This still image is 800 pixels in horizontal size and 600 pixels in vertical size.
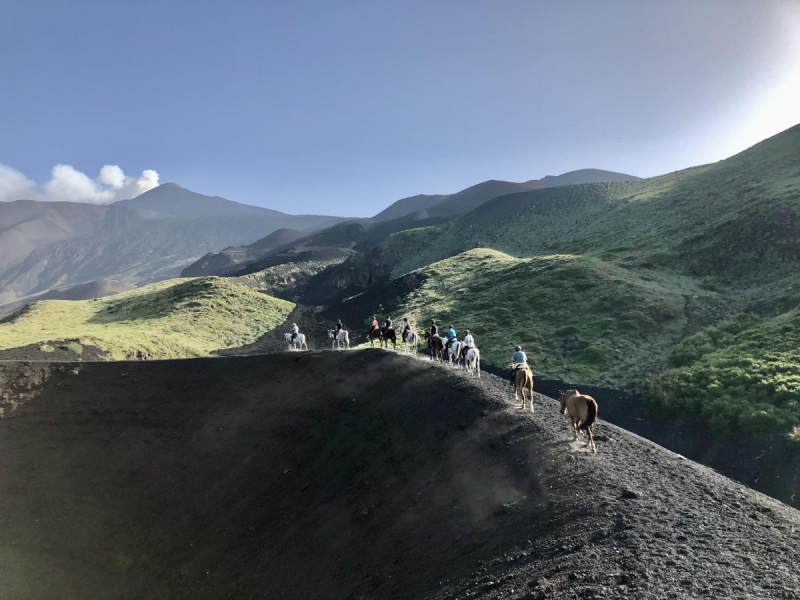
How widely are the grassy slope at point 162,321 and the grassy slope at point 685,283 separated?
95.6 ft

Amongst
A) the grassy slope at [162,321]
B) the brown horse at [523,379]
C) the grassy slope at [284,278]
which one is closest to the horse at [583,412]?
the brown horse at [523,379]

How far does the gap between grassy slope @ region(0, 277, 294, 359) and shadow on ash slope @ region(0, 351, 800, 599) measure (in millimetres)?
21312

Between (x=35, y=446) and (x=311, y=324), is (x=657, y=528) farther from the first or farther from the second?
(x=311, y=324)

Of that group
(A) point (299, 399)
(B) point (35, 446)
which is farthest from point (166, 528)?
(B) point (35, 446)

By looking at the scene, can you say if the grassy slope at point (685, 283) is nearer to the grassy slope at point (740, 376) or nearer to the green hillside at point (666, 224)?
the grassy slope at point (740, 376)

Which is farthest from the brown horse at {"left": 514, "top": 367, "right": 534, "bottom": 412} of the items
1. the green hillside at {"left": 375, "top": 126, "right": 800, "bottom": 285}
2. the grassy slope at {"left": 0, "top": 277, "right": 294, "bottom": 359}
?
the grassy slope at {"left": 0, "top": 277, "right": 294, "bottom": 359}

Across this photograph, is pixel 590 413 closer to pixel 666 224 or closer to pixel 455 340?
pixel 455 340

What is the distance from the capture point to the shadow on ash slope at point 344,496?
11336 millimetres

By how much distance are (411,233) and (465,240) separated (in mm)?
24011

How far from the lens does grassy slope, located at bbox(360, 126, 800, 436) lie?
3119 cm

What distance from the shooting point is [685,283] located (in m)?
54.0

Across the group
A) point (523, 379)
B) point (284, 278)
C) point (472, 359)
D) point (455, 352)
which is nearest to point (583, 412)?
point (523, 379)

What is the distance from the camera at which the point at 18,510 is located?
26.3 meters

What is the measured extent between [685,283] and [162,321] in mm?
71342
